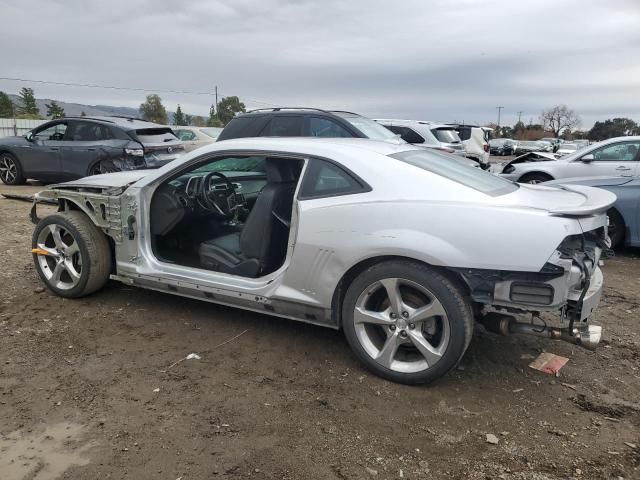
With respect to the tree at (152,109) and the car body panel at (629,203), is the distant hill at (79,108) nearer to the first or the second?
the tree at (152,109)

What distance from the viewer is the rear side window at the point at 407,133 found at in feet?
39.6

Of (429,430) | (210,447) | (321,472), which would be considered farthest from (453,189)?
(210,447)

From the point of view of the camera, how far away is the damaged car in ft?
27.4

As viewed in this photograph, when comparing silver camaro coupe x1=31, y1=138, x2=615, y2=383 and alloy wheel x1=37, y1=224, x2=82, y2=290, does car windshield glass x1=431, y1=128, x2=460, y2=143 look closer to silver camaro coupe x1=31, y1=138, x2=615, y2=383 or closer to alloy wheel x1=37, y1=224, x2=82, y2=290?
silver camaro coupe x1=31, y1=138, x2=615, y2=383

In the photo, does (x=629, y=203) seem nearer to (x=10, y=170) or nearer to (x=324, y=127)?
(x=324, y=127)

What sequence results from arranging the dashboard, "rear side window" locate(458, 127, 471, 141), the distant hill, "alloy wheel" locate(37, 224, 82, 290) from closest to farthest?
the dashboard → "alloy wheel" locate(37, 224, 82, 290) → "rear side window" locate(458, 127, 471, 141) → the distant hill

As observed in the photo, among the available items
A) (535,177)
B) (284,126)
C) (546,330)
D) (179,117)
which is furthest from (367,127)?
(179,117)

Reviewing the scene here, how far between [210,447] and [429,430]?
1129 mm

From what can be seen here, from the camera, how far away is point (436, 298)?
3010mm

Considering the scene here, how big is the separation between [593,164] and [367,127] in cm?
383

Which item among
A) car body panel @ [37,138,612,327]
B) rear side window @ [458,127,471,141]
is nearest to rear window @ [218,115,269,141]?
car body panel @ [37,138,612,327]

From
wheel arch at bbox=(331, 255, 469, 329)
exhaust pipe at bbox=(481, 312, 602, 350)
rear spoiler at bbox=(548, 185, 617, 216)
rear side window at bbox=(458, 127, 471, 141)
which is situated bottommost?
exhaust pipe at bbox=(481, 312, 602, 350)

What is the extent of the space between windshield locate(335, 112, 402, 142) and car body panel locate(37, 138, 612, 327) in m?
4.27

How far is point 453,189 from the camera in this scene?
312cm
